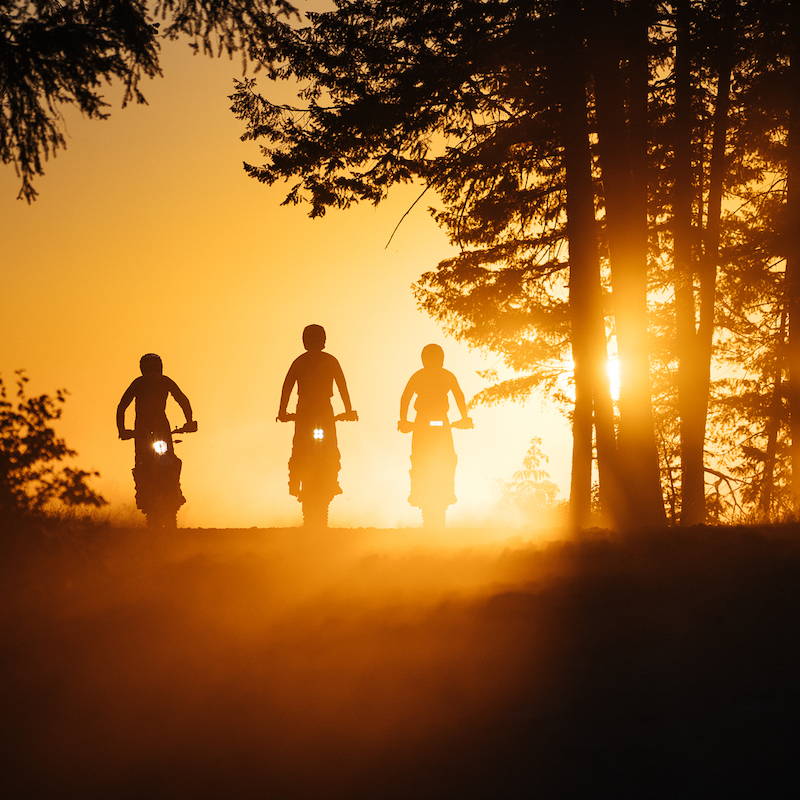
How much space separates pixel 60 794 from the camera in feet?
17.9

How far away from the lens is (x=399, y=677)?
6383mm

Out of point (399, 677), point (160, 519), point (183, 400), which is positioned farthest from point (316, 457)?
point (399, 677)

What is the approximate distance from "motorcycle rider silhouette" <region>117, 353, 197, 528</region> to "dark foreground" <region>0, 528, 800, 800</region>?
434 centimetres

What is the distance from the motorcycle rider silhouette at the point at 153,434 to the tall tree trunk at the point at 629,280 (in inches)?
251

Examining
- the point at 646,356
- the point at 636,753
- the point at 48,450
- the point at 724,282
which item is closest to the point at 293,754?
the point at 636,753

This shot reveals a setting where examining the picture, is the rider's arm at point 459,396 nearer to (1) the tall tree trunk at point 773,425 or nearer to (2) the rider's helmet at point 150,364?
(2) the rider's helmet at point 150,364

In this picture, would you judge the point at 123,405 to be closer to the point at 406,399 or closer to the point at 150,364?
the point at 150,364

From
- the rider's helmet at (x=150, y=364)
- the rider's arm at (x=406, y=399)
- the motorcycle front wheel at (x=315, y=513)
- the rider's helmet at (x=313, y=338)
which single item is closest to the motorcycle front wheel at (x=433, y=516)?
the rider's arm at (x=406, y=399)

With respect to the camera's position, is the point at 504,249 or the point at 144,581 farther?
the point at 504,249

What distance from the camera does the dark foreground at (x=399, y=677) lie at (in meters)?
5.50

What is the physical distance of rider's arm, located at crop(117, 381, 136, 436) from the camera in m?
13.3

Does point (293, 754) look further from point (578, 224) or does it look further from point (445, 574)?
point (578, 224)

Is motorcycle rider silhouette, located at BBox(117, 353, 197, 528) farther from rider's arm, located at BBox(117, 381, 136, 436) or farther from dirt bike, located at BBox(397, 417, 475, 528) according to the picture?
dirt bike, located at BBox(397, 417, 475, 528)

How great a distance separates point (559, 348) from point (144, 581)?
1481 centimetres
